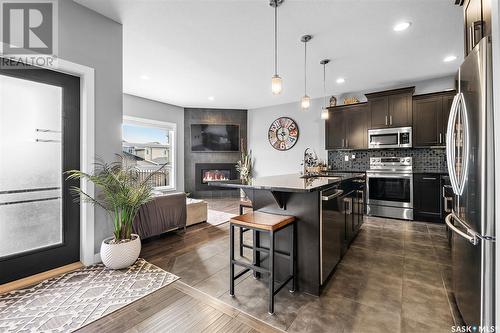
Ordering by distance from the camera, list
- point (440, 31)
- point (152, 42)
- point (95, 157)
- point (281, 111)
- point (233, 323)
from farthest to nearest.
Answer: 1. point (281, 111)
2. point (152, 42)
3. point (440, 31)
4. point (95, 157)
5. point (233, 323)

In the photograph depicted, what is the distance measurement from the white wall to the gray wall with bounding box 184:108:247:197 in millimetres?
394

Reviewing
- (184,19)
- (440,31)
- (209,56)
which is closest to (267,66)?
(209,56)

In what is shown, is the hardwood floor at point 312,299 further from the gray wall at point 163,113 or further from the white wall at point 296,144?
the gray wall at point 163,113

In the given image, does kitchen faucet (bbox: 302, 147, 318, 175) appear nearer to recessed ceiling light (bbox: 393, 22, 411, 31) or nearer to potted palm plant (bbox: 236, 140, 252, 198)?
potted palm plant (bbox: 236, 140, 252, 198)

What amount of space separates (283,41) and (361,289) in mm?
3093

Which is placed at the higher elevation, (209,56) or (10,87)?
(209,56)

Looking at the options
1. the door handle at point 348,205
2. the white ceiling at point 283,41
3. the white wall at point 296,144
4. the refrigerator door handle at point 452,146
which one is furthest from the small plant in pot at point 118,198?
the white wall at point 296,144

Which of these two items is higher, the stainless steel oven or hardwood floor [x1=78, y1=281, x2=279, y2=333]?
the stainless steel oven

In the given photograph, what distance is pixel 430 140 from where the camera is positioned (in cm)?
430

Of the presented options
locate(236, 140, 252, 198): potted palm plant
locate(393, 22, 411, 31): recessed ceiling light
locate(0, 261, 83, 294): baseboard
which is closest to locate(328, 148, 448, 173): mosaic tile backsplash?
locate(236, 140, 252, 198): potted palm plant

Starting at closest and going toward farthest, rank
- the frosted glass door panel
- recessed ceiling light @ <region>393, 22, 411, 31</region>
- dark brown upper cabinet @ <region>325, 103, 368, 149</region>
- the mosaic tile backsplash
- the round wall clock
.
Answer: the frosted glass door panel
recessed ceiling light @ <region>393, 22, 411, 31</region>
the mosaic tile backsplash
dark brown upper cabinet @ <region>325, 103, 368, 149</region>
the round wall clock

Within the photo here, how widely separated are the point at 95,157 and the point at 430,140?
18.1ft

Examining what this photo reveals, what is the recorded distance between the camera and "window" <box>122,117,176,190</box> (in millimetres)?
5723

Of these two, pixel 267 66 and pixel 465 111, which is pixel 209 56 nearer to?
pixel 267 66
